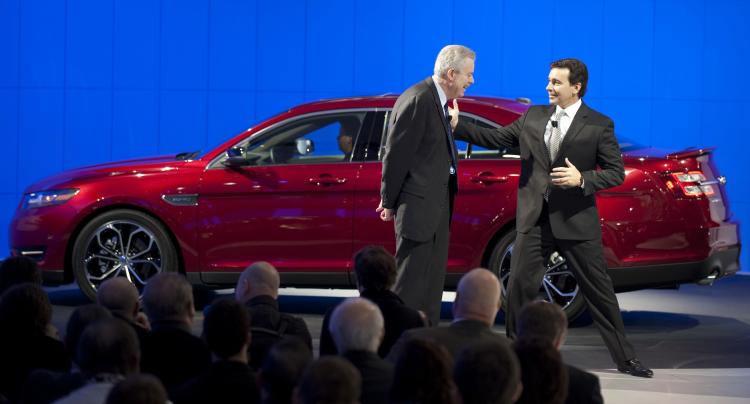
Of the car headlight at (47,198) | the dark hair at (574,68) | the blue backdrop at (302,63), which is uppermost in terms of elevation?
the blue backdrop at (302,63)

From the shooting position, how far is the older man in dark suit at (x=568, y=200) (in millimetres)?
7309

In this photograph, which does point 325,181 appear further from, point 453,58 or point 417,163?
point 453,58

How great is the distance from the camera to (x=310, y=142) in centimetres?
941

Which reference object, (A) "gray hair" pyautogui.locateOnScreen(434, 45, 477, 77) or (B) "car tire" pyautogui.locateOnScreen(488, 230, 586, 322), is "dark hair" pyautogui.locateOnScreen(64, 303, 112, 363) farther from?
(B) "car tire" pyautogui.locateOnScreen(488, 230, 586, 322)

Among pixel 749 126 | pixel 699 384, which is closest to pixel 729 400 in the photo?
pixel 699 384

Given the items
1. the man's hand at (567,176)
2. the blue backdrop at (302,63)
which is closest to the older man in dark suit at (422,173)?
the man's hand at (567,176)

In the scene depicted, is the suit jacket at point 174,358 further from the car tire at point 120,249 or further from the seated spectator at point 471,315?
the car tire at point 120,249

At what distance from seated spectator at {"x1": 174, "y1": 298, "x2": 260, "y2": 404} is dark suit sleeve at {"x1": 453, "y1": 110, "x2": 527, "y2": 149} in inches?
127

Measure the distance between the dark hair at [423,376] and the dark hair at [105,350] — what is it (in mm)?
898

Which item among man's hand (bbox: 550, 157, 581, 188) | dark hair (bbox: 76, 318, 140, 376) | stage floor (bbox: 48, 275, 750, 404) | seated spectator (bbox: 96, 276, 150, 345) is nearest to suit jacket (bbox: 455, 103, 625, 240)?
man's hand (bbox: 550, 157, 581, 188)

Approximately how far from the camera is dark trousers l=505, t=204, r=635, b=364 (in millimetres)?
7352

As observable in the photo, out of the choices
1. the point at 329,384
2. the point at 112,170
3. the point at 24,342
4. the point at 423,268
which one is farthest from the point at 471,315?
the point at 112,170

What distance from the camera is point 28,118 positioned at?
1426 cm

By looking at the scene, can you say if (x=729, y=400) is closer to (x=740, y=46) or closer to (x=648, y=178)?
(x=648, y=178)
